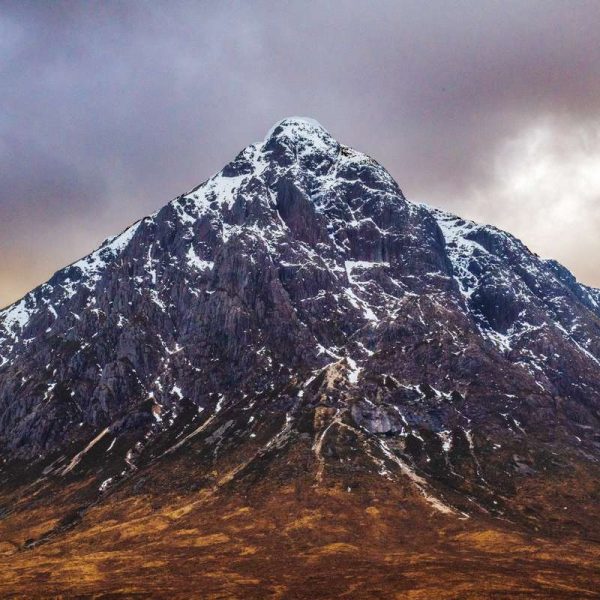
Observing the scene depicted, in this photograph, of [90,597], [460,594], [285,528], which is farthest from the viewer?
[285,528]

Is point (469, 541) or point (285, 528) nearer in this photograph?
point (469, 541)

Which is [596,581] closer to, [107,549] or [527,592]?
[527,592]

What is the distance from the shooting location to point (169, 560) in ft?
541

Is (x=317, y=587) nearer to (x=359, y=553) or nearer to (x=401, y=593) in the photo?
(x=401, y=593)

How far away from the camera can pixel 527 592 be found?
393 feet

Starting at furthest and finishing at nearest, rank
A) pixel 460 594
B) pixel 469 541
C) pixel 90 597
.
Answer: pixel 469 541
pixel 90 597
pixel 460 594

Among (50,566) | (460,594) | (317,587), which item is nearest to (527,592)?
(460,594)

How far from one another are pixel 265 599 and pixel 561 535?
12873 cm

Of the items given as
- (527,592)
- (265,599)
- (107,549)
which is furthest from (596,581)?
(107,549)

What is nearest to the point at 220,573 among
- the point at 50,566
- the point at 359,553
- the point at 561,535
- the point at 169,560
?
the point at 169,560

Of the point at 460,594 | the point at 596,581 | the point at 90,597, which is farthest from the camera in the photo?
the point at 596,581

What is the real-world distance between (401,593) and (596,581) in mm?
53222

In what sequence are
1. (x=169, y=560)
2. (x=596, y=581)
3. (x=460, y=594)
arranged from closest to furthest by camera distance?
1. (x=460, y=594)
2. (x=596, y=581)
3. (x=169, y=560)

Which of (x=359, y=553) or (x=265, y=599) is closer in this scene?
(x=265, y=599)
